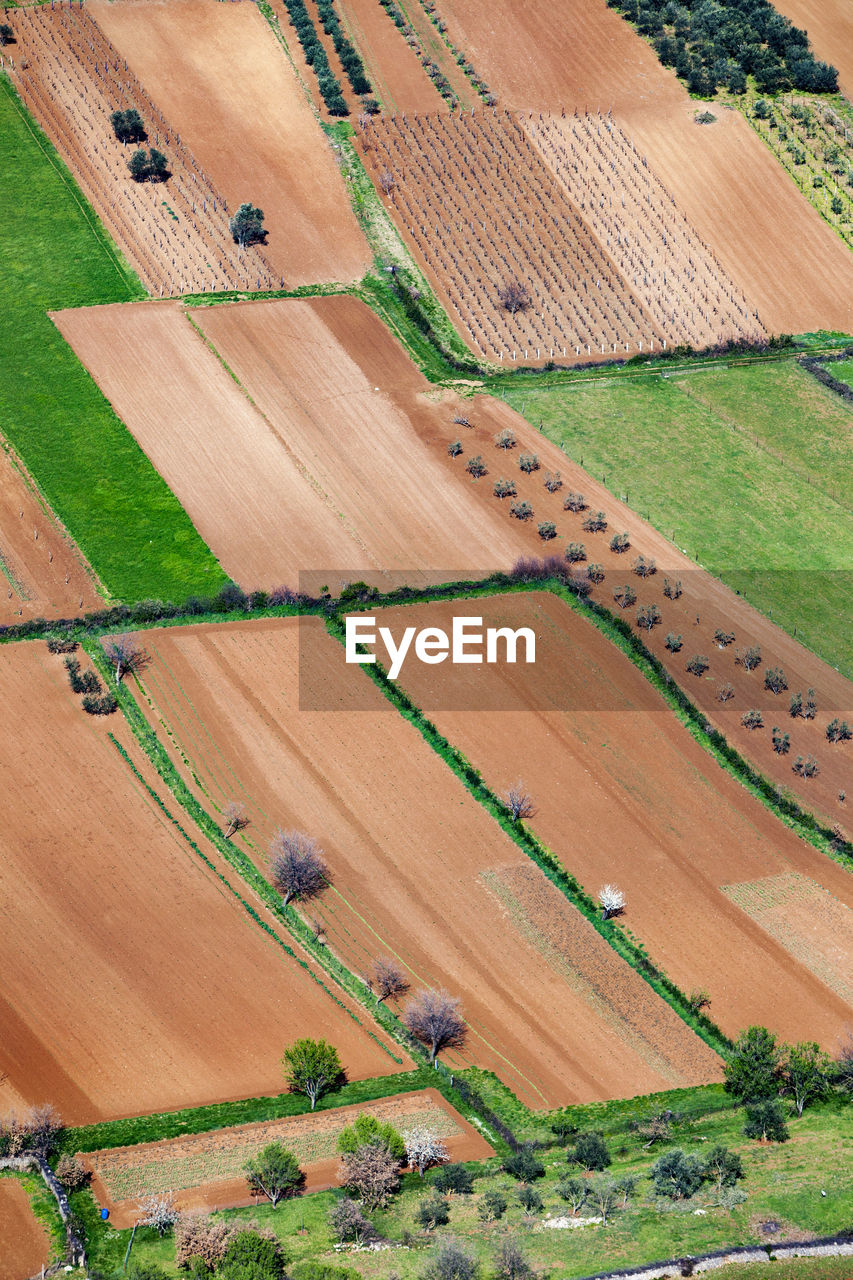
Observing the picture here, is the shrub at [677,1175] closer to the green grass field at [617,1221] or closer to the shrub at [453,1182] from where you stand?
the green grass field at [617,1221]

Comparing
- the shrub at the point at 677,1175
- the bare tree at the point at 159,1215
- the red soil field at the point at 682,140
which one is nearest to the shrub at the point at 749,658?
the shrub at the point at 677,1175

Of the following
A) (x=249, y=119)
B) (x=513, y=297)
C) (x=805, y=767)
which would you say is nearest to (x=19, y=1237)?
(x=805, y=767)

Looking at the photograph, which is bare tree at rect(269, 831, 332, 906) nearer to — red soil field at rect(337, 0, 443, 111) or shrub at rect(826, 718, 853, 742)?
shrub at rect(826, 718, 853, 742)

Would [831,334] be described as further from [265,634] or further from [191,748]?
[191,748]

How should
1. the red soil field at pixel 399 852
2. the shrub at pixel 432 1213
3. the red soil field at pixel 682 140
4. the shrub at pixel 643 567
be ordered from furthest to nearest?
the red soil field at pixel 682 140 < the shrub at pixel 643 567 < the red soil field at pixel 399 852 < the shrub at pixel 432 1213

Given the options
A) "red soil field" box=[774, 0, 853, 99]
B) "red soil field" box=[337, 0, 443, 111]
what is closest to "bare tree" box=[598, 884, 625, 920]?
"red soil field" box=[337, 0, 443, 111]

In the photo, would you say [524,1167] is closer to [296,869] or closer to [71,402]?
[296,869]
